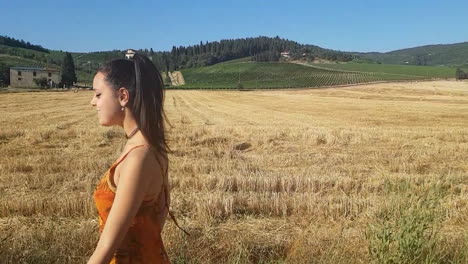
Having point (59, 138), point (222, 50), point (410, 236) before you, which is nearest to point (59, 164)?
point (59, 138)

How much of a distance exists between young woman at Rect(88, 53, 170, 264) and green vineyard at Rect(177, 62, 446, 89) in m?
108

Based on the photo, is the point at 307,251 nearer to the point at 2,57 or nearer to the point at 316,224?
the point at 316,224

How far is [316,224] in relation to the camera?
651cm

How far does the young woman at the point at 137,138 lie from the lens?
2.32 meters

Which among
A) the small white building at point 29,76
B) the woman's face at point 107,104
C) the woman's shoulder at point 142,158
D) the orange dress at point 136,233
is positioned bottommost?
the orange dress at point 136,233

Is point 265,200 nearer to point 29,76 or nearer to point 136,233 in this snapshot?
point 136,233

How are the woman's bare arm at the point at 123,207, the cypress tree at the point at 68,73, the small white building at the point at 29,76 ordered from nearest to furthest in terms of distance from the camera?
the woman's bare arm at the point at 123,207, the small white building at the point at 29,76, the cypress tree at the point at 68,73

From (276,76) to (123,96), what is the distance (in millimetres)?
130047

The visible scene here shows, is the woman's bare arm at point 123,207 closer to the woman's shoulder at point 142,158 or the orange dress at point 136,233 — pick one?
the woman's shoulder at point 142,158

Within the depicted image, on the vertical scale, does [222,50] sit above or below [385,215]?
above

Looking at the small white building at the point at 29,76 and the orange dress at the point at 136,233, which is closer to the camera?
the orange dress at the point at 136,233

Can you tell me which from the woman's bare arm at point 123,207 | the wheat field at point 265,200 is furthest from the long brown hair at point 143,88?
the wheat field at point 265,200

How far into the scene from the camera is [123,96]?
2396 mm

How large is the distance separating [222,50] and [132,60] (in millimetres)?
196790
